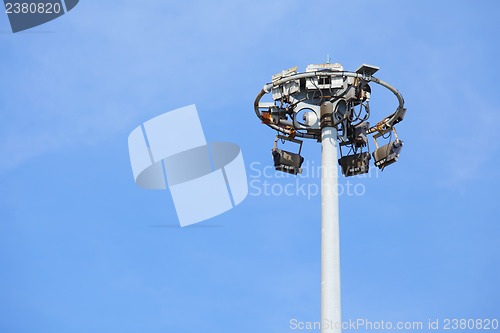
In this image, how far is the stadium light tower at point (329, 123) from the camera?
1898 inches

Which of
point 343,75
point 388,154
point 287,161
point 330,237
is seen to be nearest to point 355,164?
point 388,154

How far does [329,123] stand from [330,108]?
101cm

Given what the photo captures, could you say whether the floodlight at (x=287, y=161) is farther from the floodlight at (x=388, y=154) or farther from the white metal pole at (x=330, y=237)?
the floodlight at (x=388, y=154)

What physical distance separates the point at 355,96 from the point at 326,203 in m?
7.69

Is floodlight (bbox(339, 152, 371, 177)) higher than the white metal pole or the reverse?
higher

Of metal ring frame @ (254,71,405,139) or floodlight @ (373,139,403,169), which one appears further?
floodlight @ (373,139,403,169)

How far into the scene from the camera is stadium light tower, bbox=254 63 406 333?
48219 millimetres

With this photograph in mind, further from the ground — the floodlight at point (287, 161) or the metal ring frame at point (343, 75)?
the metal ring frame at point (343, 75)

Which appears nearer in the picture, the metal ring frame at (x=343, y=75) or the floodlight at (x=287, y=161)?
the metal ring frame at (x=343, y=75)

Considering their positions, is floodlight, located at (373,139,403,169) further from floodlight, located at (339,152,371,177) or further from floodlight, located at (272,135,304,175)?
floodlight, located at (272,135,304,175)

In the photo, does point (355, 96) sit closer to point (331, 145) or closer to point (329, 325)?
point (331, 145)

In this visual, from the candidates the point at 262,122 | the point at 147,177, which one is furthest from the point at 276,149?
the point at 147,177

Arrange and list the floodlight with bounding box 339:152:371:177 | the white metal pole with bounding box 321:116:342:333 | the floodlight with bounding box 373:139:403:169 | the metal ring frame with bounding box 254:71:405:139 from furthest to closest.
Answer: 1. the floodlight with bounding box 339:152:371:177
2. the floodlight with bounding box 373:139:403:169
3. the metal ring frame with bounding box 254:71:405:139
4. the white metal pole with bounding box 321:116:342:333

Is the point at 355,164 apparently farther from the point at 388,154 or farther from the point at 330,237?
the point at 330,237
